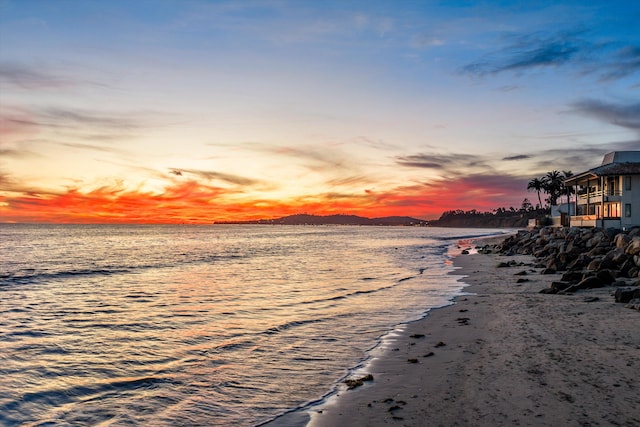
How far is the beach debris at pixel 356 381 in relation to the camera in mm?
8797

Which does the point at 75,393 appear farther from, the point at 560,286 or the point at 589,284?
the point at 589,284

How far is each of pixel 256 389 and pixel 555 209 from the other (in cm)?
6913

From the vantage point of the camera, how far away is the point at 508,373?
8.80 meters

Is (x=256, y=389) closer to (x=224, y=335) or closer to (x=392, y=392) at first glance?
(x=392, y=392)

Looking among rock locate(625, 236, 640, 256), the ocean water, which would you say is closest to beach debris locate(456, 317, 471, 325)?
the ocean water

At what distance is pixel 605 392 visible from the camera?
7504 millimetres

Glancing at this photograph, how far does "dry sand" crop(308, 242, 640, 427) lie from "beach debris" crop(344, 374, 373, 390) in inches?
5.0

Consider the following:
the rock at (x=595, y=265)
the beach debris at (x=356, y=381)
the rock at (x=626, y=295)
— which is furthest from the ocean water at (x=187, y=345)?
the rock at (x=595, y=265)

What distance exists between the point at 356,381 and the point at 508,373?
2809 millimetres

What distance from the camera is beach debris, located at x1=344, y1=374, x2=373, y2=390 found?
8797mm

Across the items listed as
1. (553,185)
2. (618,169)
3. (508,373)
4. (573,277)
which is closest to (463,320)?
(508,373)

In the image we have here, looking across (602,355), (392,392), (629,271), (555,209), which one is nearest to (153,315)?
(392,392)

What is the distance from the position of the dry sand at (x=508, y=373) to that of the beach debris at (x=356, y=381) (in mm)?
126

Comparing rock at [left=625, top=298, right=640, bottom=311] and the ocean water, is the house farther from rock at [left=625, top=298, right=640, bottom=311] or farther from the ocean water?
rock at [left=625, top=298, right=640, bottom=311]
